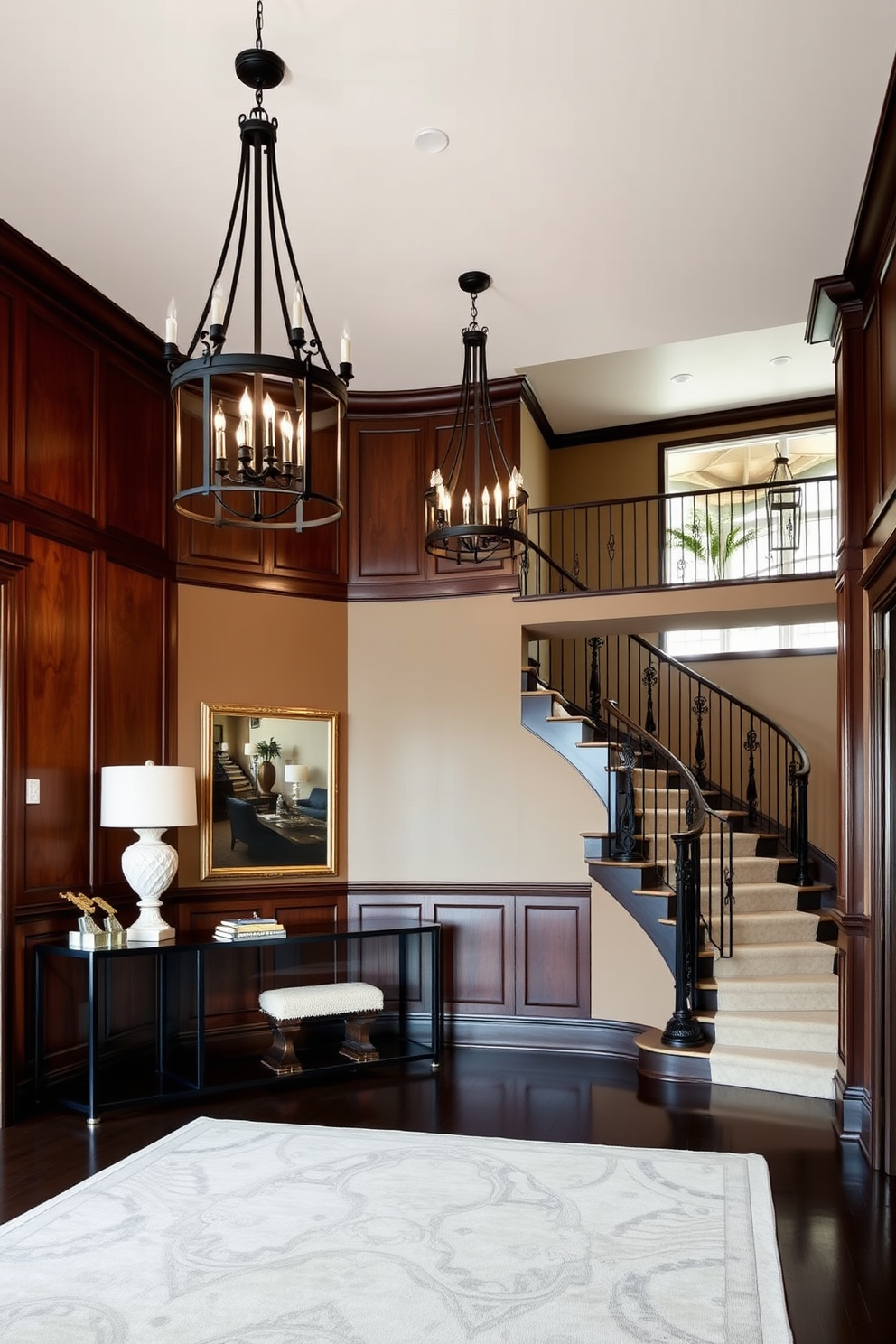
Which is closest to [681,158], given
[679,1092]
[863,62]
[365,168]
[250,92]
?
[863,62]

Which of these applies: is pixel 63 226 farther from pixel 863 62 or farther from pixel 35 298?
pixel 863 62

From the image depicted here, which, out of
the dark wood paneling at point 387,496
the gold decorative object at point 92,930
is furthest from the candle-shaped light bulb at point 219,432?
the dark wood paneling at point 387,496

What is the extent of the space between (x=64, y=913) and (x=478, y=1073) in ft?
8.04

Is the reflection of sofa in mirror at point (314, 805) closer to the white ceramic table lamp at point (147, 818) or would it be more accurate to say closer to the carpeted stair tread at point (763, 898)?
the white ceramic table lamp at point (147, 818)

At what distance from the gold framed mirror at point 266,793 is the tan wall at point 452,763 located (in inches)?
9.5

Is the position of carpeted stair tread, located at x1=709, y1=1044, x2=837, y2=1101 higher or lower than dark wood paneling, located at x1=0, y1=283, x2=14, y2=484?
lower

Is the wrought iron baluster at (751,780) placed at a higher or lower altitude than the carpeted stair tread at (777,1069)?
higher

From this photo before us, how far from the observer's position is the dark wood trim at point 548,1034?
6402 millimetres

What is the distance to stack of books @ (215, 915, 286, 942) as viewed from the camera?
5637 millimetres

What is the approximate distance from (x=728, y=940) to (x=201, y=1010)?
3.31 meters

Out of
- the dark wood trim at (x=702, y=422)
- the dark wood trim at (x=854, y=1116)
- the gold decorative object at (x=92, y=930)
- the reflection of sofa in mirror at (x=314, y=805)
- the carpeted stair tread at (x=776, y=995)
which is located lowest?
the dark wood trim at (x=854, y=1116)

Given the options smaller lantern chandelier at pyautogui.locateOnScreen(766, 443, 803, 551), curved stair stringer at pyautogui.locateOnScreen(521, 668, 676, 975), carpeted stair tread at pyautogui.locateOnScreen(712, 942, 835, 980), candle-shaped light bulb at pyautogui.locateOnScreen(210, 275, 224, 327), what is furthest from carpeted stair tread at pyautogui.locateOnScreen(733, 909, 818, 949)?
candle-shaped light bulb at pyautogui.locateOnScreen(210, 275, 224, 327)

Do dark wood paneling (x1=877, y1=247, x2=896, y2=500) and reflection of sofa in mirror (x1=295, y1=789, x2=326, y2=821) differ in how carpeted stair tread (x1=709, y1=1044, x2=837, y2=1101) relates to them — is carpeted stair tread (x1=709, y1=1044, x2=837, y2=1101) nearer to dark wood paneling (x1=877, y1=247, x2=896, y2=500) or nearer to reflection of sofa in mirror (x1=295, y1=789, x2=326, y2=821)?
reflection of sofa in mirror (x1=295, y1=789, x2=326, y2=821)

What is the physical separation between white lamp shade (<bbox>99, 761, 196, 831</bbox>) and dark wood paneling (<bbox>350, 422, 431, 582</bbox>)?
2.33 metres
